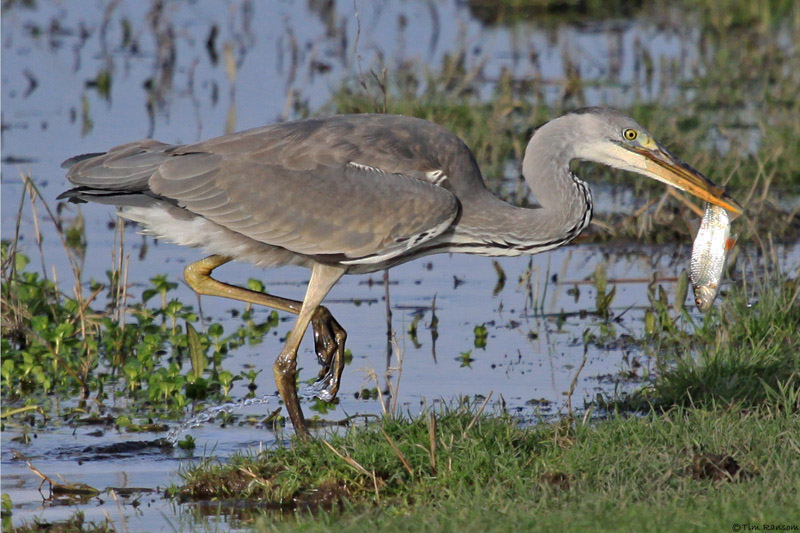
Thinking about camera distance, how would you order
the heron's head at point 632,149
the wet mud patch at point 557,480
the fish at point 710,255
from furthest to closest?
1. the heron's head at point 632,149
2. the fish at point 710,255
3. the wet mud patch at point 557,480

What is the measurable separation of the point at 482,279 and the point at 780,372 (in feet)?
10.7

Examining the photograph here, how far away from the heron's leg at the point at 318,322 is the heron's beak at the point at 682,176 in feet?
5.81

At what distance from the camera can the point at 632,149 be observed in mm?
6820

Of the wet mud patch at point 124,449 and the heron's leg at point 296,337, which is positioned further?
the heron's leg at point 296,337

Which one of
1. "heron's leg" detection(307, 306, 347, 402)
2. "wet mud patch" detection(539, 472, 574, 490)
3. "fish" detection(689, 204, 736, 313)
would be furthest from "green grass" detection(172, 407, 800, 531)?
"heron's leg" detection(307, 306, 347, 402)

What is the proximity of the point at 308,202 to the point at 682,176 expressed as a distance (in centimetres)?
187

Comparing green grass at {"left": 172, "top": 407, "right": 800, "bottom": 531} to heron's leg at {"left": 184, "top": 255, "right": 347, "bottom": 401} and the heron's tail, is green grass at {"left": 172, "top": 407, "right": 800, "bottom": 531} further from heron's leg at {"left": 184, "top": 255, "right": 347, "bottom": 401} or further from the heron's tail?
the heron's tail

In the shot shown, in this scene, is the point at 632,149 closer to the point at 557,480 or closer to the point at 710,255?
the point at 710,255

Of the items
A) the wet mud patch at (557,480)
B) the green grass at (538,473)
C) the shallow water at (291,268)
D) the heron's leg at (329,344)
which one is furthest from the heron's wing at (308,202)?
the wet mud patch at (557,480)

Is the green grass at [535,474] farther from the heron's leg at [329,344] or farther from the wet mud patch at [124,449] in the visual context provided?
the heron's leg at [329,344]

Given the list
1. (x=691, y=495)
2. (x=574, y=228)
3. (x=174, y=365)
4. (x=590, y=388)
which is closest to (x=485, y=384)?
(x=590, y=388)

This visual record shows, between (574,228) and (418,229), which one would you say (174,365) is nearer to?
(418,229)

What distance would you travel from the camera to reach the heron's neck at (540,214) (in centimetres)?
671

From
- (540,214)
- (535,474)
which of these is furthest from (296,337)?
(535,474)
